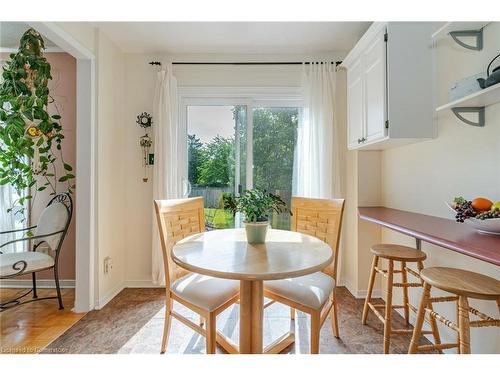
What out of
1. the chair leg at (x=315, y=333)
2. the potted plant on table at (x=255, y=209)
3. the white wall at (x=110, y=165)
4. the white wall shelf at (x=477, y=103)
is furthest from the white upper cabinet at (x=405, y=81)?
the white wall at (x=110, y=165)

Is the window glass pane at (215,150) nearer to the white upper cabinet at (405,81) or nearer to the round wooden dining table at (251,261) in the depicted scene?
the round wooden dining table at (251,261)

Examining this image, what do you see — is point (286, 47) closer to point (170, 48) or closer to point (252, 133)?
point (252, 133)

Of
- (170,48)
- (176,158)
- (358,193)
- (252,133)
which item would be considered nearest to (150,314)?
(176,158)

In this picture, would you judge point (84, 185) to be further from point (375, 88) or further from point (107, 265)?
point (375, 88)

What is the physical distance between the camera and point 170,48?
9.26 ft

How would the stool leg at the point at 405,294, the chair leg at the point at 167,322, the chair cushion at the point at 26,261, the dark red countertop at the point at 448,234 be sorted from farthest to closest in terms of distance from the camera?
the chair cushion at the point at 26,261, the stool leg at the point at 405,294, the chair leg at the point at 167,322, the dark red countertop at the point at 448,234

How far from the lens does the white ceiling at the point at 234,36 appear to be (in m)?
2.41

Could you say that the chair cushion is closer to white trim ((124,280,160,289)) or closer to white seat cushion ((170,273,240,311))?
white trim ((124,280,160,289))

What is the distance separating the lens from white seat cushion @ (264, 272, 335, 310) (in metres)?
1.51

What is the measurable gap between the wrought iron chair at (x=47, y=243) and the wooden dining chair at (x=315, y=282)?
2024 millimetres

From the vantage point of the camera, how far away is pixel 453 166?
1726 mm

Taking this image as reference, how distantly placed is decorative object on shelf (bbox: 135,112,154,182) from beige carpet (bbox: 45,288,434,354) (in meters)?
1.35

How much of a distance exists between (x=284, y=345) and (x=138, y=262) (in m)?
1.88
